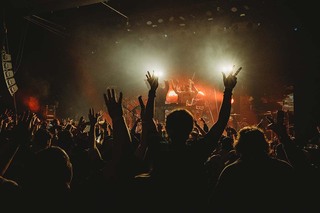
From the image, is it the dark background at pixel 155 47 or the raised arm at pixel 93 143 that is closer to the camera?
the raised arm at pixel 93 143

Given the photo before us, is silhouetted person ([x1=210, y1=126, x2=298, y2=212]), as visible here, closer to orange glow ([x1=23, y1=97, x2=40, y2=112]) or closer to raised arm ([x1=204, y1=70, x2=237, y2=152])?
raised arm ([x1=204, y1=70, x2=237, y2=152])

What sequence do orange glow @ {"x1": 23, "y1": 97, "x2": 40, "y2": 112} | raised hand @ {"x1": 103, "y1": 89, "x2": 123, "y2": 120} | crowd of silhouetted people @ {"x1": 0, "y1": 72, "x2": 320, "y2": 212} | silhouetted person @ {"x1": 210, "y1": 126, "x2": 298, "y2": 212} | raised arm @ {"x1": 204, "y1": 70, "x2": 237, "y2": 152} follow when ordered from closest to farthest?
Answer: crowd of silhouetted people @ {"x1": 0, "y1": 72, "x2": 320, "y2": 212} < silhouetted person @ {"x1": 210, "y1": 126, "x2": 298, "y2": 212} < raised arm @ {"x1": 204, "y1": 70, "x2": 237, "y2": 152} < raised hand @ {"x1": 103, "y1": 89, "x2": 123, "y2": 120} < orange glow @ {"x1": 23, "y1": 97, "x2": 40, "y2": 112}

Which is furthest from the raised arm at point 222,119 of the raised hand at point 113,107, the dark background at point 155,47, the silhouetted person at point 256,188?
the dark background at point 155,47

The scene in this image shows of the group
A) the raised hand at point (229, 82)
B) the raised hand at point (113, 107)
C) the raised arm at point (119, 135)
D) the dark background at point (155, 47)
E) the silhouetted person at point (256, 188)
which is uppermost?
the dark background at point (155, 47)

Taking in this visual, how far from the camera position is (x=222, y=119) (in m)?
2.58

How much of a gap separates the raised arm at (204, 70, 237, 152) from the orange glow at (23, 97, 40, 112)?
15.5m

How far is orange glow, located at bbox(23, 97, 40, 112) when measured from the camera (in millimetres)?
16562

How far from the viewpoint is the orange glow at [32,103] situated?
16562 mm

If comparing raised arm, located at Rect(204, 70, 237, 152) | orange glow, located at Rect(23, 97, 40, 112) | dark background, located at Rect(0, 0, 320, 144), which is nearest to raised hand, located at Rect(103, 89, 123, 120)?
raised arm, located at Rect(204, 70, 237, 152)

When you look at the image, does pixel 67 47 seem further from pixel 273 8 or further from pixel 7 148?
pixel 7 148

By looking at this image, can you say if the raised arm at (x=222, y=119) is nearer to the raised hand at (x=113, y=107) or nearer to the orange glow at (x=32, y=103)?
the raised hand at (x=113, y=107)

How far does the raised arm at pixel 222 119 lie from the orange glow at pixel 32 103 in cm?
1550

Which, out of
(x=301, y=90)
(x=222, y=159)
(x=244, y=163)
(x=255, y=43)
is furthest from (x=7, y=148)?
(x=255, y=43)

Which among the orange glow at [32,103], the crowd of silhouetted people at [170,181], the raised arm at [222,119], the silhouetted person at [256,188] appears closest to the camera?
the crowd of silhouetted people at [170,181]
